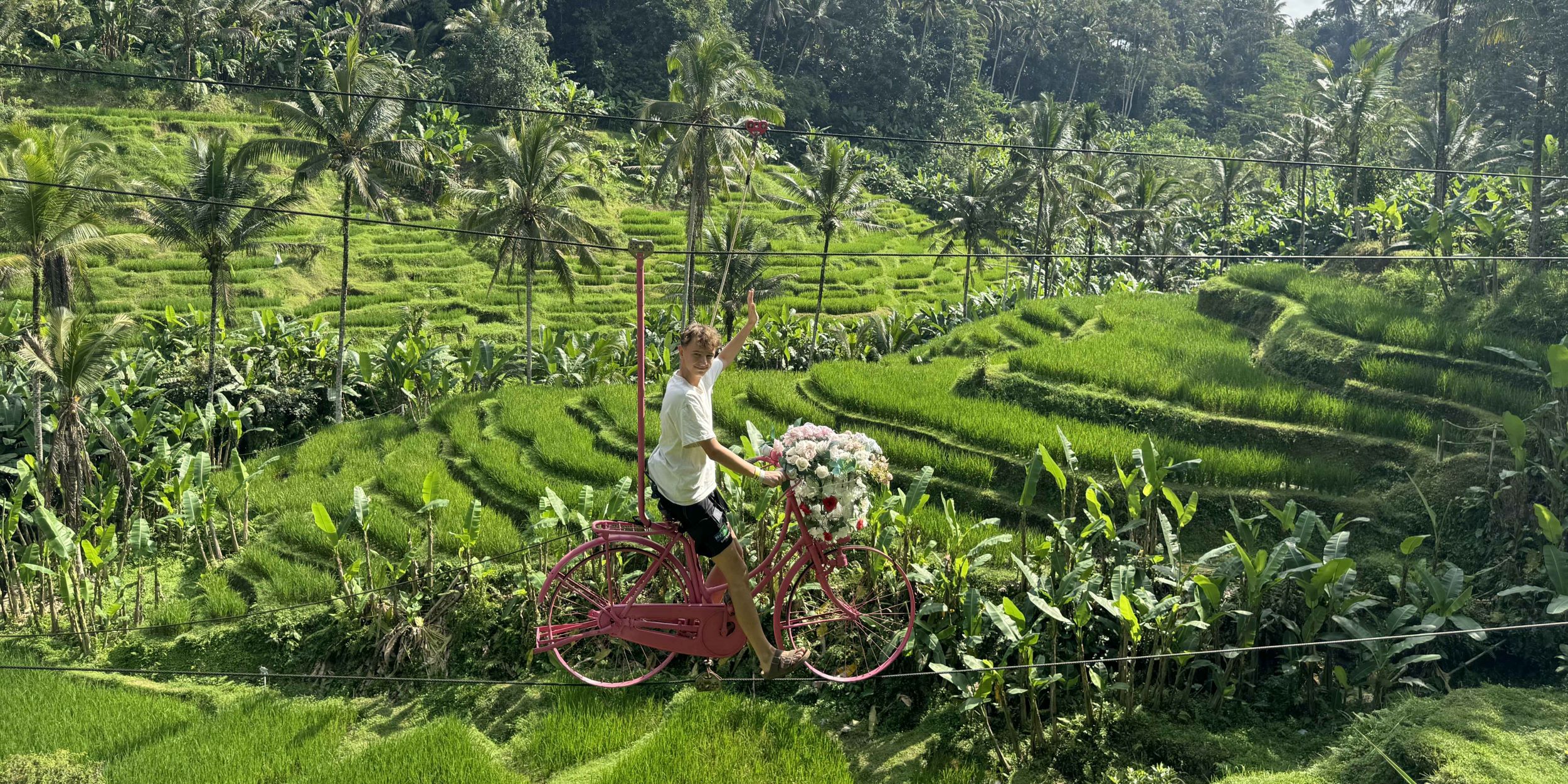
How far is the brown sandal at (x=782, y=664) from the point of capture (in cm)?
517

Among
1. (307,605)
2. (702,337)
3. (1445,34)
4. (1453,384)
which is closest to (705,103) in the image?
(307,605)

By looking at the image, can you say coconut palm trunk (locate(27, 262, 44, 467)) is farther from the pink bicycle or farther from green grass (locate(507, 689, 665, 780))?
the pink bicycle

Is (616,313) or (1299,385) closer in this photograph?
(1299,385)

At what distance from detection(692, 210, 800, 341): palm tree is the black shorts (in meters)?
14.2

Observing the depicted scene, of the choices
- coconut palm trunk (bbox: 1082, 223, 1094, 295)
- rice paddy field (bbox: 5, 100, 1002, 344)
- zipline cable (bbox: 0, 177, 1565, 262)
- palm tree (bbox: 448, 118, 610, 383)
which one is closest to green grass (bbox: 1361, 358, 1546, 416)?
zipline cable (bbox: 0, 177, 1565, 262)

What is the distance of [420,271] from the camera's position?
28.2m

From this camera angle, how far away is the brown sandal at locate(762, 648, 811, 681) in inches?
203

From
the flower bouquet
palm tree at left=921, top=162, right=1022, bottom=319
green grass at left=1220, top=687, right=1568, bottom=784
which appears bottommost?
green grass at left=1220, top=687, right=1568, bottom=784

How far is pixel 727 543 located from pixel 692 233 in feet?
47.2

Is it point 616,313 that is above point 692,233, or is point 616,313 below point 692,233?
below

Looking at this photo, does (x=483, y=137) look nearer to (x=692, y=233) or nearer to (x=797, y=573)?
(x=692, y=233)

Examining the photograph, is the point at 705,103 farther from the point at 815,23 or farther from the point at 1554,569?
the point at 815,23

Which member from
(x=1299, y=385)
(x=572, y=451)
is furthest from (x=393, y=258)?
(x=1299, y=385)

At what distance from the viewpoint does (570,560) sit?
4.95m
